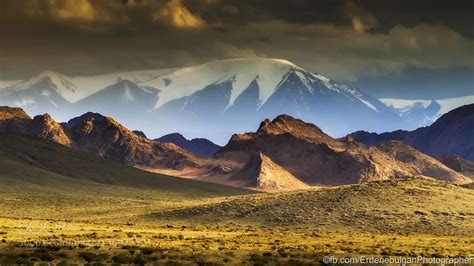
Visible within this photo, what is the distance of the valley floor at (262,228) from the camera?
5300 cm

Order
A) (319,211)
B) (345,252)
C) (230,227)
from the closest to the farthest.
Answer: (345,252) < (230,227) < (319,211)

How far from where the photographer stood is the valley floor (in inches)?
2087

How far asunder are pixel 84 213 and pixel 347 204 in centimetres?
5327

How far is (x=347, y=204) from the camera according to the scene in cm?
11725

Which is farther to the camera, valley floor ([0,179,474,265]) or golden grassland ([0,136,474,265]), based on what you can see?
valley floor ([0,179,474,265])

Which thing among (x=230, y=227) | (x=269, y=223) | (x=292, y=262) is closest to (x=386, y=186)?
(x=269, y=223)

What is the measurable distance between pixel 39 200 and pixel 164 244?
115m

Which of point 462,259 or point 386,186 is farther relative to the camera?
point 386,186

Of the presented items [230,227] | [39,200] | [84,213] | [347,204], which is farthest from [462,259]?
[39,200]

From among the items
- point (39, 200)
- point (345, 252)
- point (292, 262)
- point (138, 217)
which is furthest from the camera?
point (39, 200)

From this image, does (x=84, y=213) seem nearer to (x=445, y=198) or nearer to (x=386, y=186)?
(x=386, y=186)

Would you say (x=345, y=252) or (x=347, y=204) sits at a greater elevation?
(x=347, y=204)

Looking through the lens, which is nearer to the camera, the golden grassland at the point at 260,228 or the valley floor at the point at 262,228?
the golden grassland at the point at 260,228

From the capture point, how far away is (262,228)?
105 meters
